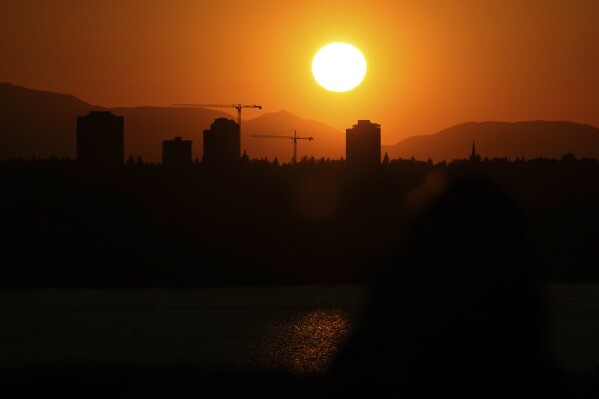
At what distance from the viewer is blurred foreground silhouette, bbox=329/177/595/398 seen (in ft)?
98.0

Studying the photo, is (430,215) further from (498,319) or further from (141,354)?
(141,354)

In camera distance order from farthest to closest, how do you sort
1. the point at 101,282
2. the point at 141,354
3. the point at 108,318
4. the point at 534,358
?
the point at 101,282, the point at 108,318, the point at 141,354, the point at 534,358

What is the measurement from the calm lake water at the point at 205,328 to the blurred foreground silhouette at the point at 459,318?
1.78 meters

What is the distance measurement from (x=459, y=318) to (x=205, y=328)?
53.1 ft

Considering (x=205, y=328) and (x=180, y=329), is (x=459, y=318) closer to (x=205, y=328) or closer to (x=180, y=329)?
(x=205, y=328)

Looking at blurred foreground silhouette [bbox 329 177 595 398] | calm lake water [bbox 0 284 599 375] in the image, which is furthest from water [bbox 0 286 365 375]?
blurred foreground silhouette [bbox 329 177 595 398]

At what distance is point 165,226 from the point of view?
153750mm

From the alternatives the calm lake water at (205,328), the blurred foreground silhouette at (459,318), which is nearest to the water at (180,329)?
the calm lake water at (205,328)

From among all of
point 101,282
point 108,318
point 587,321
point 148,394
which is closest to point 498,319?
point 587,321

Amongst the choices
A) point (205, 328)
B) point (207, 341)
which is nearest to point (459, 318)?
point (205, 328)

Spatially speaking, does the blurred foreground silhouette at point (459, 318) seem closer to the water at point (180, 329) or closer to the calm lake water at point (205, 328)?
the calm lake water at point (205, 328)

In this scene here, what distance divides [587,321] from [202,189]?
117 metres

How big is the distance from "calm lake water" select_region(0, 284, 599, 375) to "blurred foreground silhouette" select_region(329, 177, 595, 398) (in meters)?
1.78

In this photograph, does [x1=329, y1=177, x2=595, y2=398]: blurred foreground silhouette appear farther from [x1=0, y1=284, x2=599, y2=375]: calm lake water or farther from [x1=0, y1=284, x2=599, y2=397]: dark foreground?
[x1=0, y1=284, x2=599, y2=375]: calm lake water
